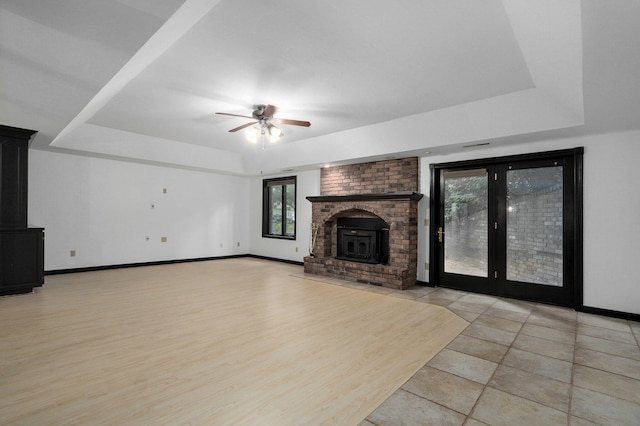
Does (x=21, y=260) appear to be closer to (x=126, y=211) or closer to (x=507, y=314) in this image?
(x=126, y=211)

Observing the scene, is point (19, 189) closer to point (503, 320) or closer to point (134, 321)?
point (134, 321)

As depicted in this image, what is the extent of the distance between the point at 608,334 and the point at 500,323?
1016mm

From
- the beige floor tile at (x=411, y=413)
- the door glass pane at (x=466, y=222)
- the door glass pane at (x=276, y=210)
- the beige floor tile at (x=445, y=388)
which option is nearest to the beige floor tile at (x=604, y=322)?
the door glass pane at (x=466, y=222)

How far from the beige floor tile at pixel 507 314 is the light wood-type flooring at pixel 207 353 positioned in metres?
0.54

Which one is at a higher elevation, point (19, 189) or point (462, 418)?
point (19, 189)

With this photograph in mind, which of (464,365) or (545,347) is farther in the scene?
(545,347)

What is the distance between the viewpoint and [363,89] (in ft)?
12.4

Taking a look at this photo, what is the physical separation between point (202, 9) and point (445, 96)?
308cm

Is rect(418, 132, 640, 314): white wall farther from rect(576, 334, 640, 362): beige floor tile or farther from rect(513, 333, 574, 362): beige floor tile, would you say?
rect(513, 333, 574, 362): beige floor tile

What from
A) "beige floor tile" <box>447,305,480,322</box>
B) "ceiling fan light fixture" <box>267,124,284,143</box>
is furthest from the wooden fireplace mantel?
"ceiling fan light fixture" <box>267,124,284,143</box>

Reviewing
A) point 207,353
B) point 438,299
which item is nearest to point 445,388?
point 207,353

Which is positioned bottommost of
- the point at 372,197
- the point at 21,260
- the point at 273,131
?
the point at 21,260

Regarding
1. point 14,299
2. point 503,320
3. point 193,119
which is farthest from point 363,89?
point 14,299

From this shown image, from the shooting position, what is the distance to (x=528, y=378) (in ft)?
7.73
